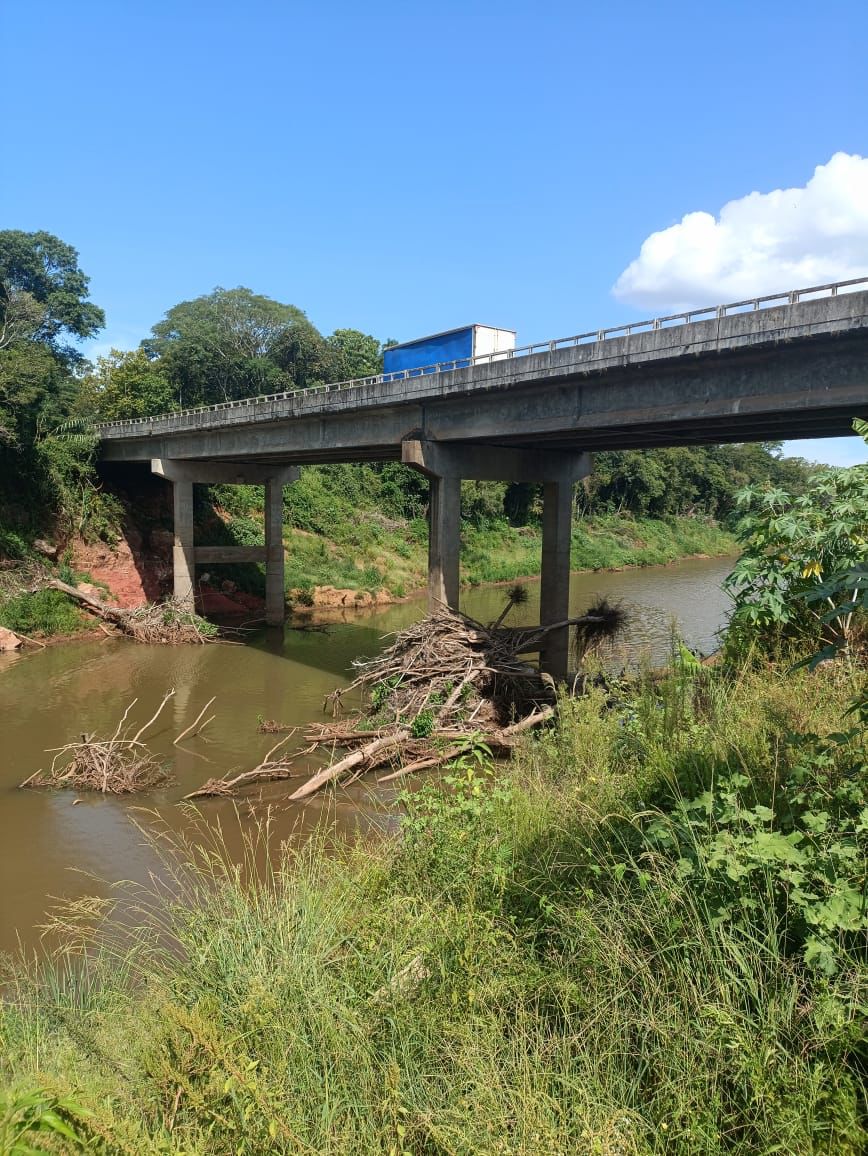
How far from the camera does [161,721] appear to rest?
16.4 meters

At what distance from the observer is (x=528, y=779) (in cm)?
648

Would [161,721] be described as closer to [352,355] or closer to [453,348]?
[453,348]

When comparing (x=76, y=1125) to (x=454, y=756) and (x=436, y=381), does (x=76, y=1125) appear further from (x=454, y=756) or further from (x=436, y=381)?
(x=436, y=381)

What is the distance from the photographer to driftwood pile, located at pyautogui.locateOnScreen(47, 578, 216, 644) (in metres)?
25.1

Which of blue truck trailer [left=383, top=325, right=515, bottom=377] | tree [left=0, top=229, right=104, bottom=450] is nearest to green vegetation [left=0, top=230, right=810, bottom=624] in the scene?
tree [left=0, top=229, right=104, bottom=450]

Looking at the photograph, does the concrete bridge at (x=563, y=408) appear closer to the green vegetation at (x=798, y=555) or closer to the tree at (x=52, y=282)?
the green vegetation at (x=798, y=555)

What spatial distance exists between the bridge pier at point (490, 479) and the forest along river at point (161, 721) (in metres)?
2.06

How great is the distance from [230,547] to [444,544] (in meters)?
13.7

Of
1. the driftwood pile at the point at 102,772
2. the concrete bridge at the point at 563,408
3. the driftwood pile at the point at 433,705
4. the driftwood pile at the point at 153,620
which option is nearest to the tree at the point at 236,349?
the concrete bridge at the point at 563,408

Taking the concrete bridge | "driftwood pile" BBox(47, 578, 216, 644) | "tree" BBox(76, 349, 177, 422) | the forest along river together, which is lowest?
the forest along river

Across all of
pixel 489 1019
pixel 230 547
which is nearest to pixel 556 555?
pixel 230 547

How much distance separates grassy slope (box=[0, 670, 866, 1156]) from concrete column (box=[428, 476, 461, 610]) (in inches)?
485

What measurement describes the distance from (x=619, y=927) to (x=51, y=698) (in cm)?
1778

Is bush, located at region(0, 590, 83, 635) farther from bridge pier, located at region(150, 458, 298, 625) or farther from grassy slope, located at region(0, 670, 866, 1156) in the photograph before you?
grassy slope, located at region(0, 670, 866, 1156)
